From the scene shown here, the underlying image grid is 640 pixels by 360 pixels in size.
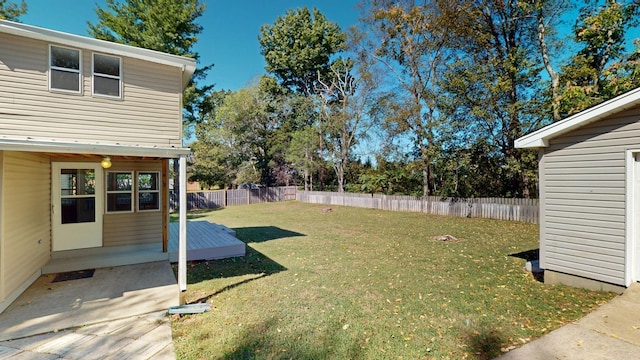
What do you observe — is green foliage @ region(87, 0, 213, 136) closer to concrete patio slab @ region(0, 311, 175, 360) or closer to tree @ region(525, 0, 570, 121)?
concrete patio slab @ region(0, 311, 175, 360)

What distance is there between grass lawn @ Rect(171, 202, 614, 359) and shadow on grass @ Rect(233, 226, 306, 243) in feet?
3.86

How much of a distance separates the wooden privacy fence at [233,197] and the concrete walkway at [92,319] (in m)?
14.5

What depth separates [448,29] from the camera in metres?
15.4

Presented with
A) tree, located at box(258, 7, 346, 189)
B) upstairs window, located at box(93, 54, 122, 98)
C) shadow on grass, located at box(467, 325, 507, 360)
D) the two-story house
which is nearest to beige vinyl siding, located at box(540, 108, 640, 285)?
shadow on grass, located at box(467, 325, 507, 360)

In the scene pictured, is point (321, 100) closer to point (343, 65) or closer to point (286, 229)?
point (343, 65)

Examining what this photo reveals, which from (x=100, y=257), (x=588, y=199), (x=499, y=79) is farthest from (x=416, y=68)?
(x=100, y=257)

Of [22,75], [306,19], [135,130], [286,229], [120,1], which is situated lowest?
[286,229]

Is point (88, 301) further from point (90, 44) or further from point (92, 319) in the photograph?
point (90, 44)

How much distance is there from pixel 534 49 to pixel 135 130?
17.9 meters

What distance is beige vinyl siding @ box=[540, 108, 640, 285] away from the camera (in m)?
4.39

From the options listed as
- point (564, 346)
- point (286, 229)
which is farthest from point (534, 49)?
point (564, 346)

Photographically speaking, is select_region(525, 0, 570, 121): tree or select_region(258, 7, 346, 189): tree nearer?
select_region(525, 0, 570, 121): tree

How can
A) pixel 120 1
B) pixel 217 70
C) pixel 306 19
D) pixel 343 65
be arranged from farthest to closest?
pixel 306 19 → pixel 343 65 → pixel 217 70 → pixel 120 1

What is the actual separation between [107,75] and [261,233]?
266 inches
